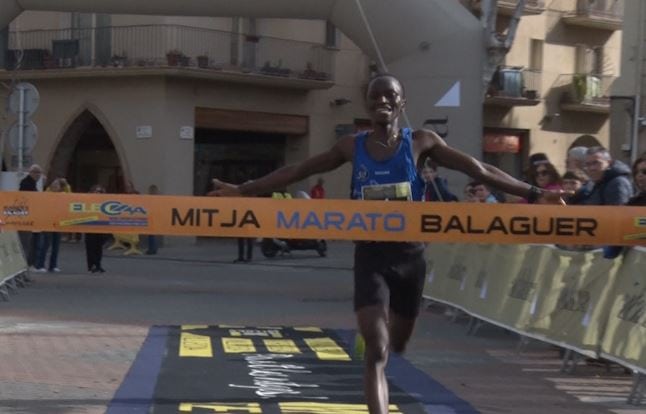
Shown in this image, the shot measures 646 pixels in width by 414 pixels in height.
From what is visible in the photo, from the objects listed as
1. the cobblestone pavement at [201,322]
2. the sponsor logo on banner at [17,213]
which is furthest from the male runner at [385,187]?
the sponsor logo on banner at [17,213]

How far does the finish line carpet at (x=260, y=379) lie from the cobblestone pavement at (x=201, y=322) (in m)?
0.22

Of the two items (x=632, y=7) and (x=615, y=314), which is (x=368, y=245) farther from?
(x=632, y=7)

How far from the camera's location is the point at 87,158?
39.9 meters

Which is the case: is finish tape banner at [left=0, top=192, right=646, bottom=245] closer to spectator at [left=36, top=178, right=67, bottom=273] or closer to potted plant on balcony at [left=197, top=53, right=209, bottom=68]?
spectator at [left=36, top=178, right=67, bottom=273]

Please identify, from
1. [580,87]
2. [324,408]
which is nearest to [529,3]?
[580,87]

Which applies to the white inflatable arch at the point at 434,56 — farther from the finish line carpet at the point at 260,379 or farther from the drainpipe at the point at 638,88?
the finish line carpet at the point at 260,379

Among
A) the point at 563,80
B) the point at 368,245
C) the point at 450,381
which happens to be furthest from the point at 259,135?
the point at 368,245

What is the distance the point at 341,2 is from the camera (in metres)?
17.8

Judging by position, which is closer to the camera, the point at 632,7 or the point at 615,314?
the point at 615,314

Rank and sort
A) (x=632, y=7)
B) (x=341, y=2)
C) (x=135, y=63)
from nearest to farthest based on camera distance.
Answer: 1. (x=341, y=2)
2. (x=632, y=7)
3. (x=135, y=63)

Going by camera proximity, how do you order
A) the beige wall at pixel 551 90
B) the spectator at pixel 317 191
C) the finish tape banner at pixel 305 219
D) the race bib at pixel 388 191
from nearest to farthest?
the race bib at pixel 388 191, the finish tape banner at pixel 305 219, the spectator at pixel 317 191, the beige wall at pixel 551 90

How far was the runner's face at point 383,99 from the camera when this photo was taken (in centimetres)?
721

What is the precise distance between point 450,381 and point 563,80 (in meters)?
35.6

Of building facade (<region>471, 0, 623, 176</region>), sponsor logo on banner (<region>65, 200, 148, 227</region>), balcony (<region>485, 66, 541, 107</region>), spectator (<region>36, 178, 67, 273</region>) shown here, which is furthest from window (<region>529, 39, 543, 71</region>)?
sponsor logo on banner (<region>65, 200, 148, 227</region>)
